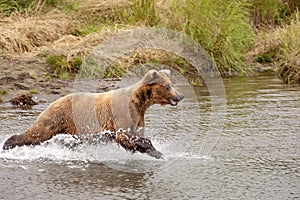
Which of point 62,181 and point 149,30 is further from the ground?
point 149,30

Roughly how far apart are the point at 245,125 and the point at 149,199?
3776 mm

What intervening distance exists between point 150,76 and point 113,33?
8.40 m

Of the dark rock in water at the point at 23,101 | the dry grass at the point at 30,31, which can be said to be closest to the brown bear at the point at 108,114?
the dark rock in water at the point at 23,101

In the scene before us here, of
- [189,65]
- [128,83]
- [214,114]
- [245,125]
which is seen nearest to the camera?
[245,125]

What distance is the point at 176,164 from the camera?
727 cm

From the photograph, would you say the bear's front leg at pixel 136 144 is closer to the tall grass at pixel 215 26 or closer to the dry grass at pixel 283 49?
the dry grass at pixel 283 49

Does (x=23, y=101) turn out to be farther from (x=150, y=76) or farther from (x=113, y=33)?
(x=113, y=33)

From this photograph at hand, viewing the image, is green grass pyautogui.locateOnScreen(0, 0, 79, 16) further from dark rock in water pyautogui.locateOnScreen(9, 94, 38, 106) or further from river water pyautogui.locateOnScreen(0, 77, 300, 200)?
river water pyautogui.locateOnScreen(0, 77, 300, 200)

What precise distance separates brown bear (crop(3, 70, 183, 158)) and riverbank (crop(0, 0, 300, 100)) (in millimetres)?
4443

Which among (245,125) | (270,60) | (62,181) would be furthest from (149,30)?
(62,181)

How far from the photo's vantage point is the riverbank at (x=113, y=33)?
13.7 m

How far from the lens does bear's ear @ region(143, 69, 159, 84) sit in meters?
7.52

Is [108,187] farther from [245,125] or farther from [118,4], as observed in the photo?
[118,4]

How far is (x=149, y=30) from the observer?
51.3 feet
